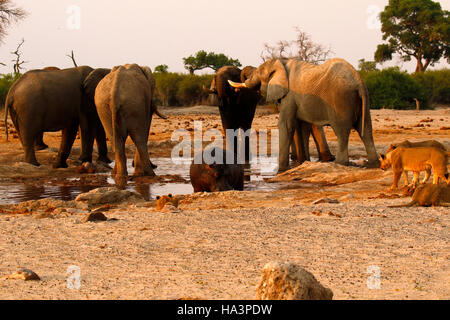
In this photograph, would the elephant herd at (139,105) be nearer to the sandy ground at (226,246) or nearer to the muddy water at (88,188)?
the muddy water at (88,188)

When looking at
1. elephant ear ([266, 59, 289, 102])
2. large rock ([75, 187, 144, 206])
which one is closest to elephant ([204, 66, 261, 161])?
elephant ear ([266, 59, 289, 102])

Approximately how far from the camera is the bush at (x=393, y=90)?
3102cm

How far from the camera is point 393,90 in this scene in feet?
104

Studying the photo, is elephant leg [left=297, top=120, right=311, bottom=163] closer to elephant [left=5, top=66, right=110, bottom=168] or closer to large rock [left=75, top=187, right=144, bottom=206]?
elephant [left=5, top=66, right=110, bottom=168]

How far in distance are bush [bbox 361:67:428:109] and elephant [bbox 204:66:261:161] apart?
647 inches

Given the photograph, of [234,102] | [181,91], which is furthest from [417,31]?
[234,102]

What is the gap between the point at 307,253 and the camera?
4.88 m

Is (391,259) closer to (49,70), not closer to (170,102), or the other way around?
(49,70)

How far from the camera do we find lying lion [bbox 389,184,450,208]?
6918mm

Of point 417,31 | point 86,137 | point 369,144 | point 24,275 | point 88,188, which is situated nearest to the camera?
point 24,275

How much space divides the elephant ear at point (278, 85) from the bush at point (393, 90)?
1837 centimetres

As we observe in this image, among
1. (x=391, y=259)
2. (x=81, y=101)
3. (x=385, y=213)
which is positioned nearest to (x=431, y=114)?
(x=81, y=101)

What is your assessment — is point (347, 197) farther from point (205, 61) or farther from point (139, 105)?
point (205, 61)

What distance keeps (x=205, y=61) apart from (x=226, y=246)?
4608cm
